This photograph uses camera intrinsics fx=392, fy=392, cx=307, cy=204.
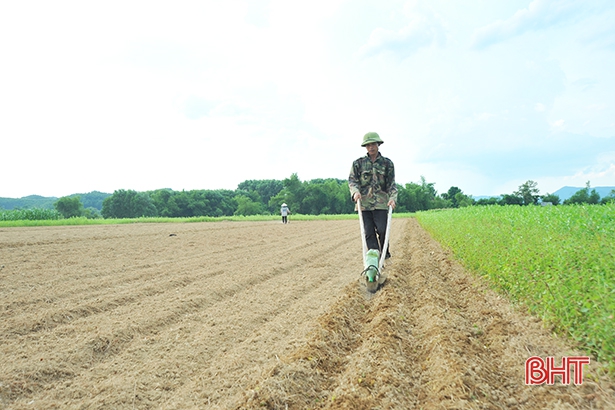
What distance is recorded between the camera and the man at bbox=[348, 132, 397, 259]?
22.0 ft

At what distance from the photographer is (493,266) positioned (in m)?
6.25

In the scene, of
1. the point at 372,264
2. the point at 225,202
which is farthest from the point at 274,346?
the point at 225,202

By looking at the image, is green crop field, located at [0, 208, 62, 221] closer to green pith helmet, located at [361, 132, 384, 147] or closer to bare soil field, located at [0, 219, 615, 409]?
bare soil field, located at [0, 219, 615, 409]

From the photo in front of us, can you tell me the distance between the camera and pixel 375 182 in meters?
6.72

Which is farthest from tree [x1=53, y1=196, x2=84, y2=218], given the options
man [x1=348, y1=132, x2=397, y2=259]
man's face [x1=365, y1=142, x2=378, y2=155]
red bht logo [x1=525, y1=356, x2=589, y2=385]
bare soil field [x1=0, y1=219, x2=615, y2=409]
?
red bht logo [x1=525, y1=356, x2=589, y2=385]

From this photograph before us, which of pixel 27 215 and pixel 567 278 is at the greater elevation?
pixel 27 215

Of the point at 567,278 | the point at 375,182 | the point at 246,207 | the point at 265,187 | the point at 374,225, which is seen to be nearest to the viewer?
the point at 567,278

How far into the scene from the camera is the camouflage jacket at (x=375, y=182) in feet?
22.0

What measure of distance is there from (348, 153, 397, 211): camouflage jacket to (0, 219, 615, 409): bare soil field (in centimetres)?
149

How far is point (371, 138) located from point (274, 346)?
375cm

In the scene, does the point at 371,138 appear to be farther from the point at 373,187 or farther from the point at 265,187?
the point at 265,187

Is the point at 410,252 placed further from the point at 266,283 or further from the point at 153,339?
the point at 153,339

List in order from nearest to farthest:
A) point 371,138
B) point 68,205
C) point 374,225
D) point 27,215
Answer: point 371,138 < point 374,225 < point 27,215 < point 68,205

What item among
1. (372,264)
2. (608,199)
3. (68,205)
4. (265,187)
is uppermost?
(265,187)
